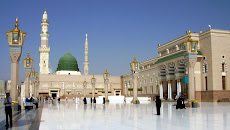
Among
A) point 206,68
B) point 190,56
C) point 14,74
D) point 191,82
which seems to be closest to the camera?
point 14,74

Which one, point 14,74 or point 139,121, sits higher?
point 14,74

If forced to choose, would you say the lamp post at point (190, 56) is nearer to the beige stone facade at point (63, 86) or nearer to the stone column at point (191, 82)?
the stone column at point (191, 82)

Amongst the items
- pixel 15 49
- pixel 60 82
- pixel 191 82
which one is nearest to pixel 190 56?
pixel 191 82

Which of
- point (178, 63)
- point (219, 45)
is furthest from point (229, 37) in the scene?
point (178, 63)

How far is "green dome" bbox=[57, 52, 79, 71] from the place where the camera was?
77062mm

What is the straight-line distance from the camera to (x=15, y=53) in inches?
647

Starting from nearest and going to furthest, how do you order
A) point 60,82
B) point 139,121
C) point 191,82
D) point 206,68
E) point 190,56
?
point 139,121 < point 191,82 < point 190,56 < point 206,68 < point 60,82

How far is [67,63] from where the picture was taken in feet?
254

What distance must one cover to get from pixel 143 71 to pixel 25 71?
29432 millimetres

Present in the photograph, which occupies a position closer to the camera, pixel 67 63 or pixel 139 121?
pixel 139 121

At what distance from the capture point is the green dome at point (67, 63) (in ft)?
253

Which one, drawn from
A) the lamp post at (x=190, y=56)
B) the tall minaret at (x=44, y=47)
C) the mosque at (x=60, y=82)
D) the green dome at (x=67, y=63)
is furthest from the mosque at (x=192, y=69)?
the green dome at (x=67, y=63)

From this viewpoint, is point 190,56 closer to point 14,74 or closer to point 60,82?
point 14,74

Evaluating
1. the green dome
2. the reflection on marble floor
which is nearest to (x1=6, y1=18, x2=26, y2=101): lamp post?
the reflection on marble floor
